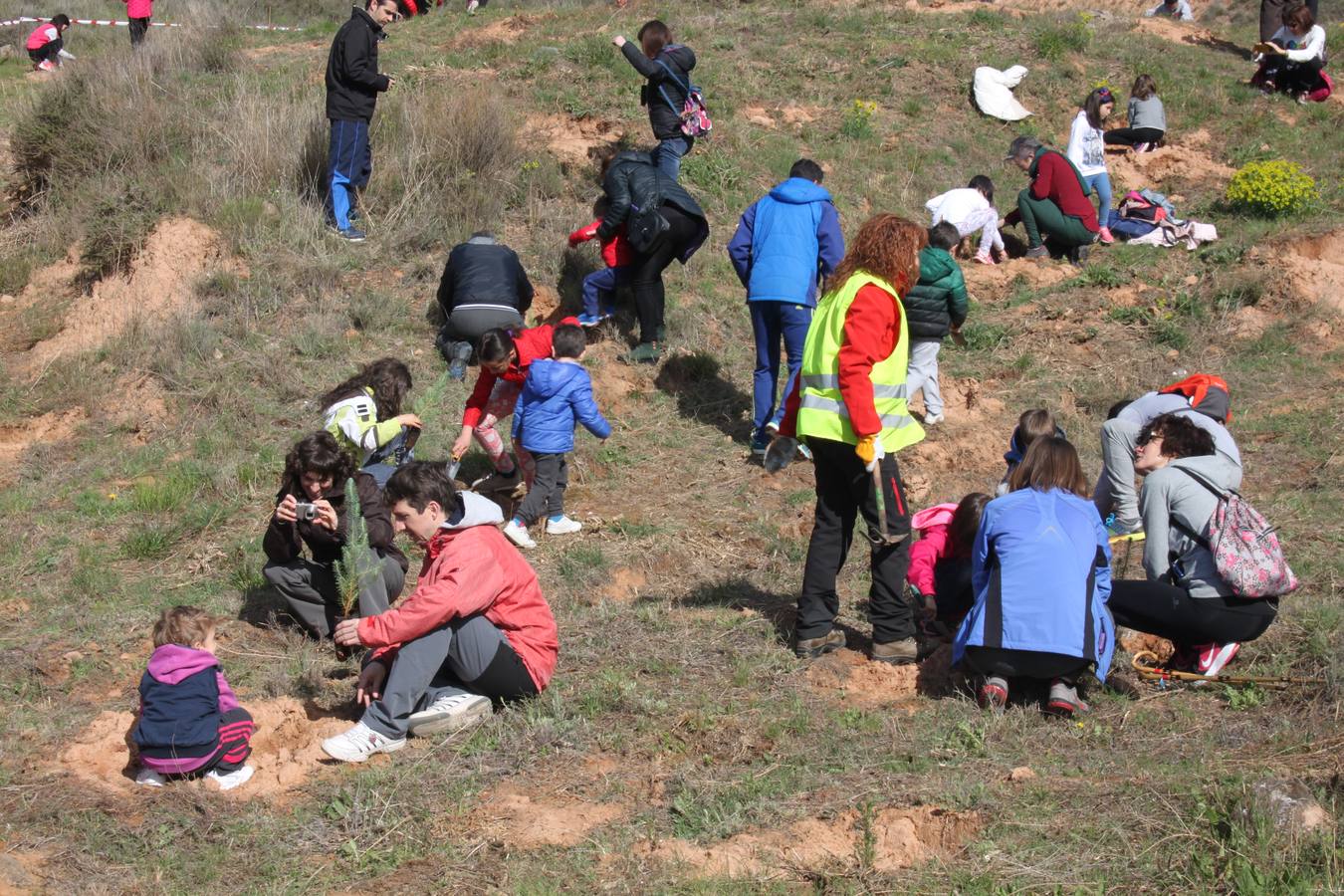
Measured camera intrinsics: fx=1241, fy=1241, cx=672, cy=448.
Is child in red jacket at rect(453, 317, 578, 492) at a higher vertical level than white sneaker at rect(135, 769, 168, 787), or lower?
higher

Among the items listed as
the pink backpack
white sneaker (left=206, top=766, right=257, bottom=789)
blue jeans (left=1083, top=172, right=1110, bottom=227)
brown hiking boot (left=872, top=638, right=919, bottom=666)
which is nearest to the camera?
white sneaker (left=206, top=766, right=257, bottom=789)

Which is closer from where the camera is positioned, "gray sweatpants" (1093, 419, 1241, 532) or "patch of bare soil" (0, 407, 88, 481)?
"gray sweatpants" (1093, 419, 1241, 532)

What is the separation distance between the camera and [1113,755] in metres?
4.95

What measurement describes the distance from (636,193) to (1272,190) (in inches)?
279

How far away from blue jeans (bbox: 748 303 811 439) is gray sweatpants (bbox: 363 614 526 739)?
3.71m

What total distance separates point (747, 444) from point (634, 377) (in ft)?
4.07

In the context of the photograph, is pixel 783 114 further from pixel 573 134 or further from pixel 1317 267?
pixel 1317 267

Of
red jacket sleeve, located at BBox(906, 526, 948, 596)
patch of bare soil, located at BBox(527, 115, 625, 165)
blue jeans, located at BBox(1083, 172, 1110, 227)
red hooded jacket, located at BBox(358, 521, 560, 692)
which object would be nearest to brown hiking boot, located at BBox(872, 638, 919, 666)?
red jacket sleeve, located at BBox(906, 526, 948, 596)

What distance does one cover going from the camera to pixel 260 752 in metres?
5.33

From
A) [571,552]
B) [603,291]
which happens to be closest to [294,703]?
[571,552]

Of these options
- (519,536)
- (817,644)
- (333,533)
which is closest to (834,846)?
(817,644)

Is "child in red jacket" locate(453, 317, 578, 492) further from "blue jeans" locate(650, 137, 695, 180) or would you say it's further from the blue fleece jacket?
"blue jeans" locate(650, 137, 695, 180)

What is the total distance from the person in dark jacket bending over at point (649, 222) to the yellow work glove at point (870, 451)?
4.20 m

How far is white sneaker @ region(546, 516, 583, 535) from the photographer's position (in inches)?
302
